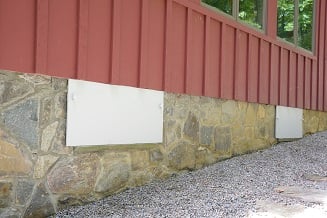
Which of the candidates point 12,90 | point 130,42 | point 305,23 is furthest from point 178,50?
point 305,23

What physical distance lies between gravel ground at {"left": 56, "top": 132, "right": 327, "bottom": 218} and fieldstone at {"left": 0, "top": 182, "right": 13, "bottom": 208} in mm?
483

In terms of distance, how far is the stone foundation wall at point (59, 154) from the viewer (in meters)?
3.28

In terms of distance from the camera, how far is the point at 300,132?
26.4ft

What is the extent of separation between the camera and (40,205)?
3484mm

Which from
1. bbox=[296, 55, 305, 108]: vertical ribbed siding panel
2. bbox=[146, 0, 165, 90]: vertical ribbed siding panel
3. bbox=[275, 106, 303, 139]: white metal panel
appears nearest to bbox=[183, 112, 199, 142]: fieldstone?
bbox=[146, 0, 165, 90]: vertical ribbed siding panel

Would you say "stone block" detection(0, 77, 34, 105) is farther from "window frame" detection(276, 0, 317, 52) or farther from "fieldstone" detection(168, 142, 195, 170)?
"window frame" detection(276, 0, 317, 52)

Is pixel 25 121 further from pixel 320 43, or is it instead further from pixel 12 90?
pixel 320 43

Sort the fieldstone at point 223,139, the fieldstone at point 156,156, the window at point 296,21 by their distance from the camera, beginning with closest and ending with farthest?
the fieldstone at point 156,156, the fieldstone at point 223,139, the window at point 296,21

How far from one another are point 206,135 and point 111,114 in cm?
172

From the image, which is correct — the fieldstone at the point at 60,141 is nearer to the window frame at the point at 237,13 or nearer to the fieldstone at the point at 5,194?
the fieldstone at the point at 5,194

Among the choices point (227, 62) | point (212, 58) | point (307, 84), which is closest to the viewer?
point (212, 58)

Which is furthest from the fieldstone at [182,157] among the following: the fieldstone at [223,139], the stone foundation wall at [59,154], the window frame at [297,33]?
the window frame at [297,33]

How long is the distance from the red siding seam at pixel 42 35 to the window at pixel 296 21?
187 inches

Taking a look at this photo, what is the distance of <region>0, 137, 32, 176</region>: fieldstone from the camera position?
3.21m
